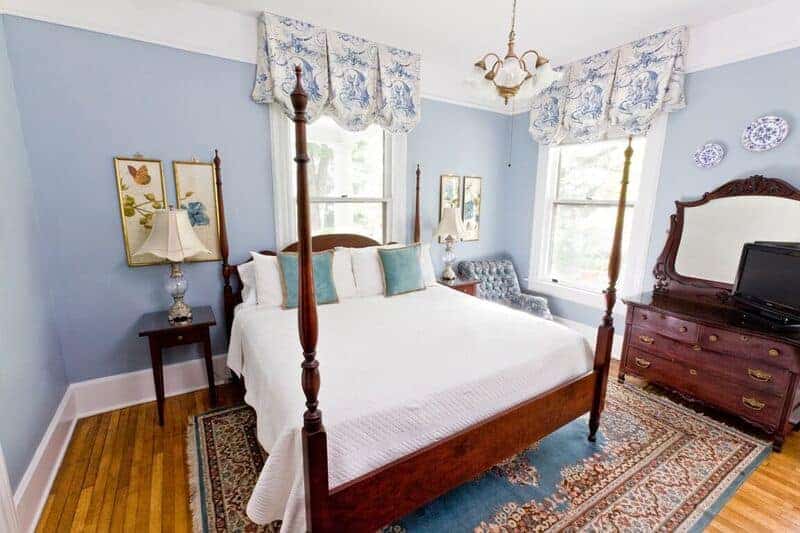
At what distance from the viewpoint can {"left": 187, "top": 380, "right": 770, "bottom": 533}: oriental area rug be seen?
1723mm

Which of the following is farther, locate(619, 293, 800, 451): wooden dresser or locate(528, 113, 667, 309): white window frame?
locate(528, 113, 667, 309): white window frame

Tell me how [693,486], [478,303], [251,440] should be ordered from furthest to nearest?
[478,303] < [251,440] < [693,486]

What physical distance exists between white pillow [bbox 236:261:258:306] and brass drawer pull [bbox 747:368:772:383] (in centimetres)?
333

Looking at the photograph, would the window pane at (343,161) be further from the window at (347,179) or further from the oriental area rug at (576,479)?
the oriental area rug at (576,479)

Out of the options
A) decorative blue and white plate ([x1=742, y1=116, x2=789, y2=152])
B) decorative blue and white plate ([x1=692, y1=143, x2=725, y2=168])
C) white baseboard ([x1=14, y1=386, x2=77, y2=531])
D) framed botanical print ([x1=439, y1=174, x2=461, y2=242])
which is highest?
decorative blue and white plate ([x1=742, y1=116, x2=789, y2=152])

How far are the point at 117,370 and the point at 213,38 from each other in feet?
8.08

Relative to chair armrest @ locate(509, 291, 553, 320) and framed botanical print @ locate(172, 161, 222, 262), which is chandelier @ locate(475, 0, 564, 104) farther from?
chair armrest @ locate(509, 291, 553, 320)

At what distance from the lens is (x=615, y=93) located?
3172 millimetres

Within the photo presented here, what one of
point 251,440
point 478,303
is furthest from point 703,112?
point 251,440

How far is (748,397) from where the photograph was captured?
7.61 ft

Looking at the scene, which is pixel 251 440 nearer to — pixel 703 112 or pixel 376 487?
pixel 376 487

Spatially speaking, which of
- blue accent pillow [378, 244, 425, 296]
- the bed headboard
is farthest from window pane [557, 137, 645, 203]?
the bed headboard

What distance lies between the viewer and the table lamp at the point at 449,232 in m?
3.66

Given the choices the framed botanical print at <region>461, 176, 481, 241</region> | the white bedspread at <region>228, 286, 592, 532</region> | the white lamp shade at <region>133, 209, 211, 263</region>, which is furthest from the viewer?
the framed botanical print at <region>461, 176, 481, 241</region>
